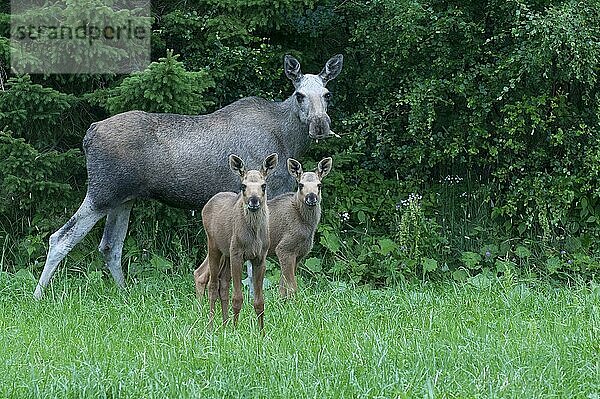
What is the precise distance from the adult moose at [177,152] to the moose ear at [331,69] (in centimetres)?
19

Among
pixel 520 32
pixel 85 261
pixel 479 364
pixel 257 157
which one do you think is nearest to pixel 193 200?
pixel 257 157

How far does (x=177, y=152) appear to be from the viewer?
10.2 m

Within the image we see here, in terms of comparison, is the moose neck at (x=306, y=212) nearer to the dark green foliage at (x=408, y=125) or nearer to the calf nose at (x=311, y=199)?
the calf nose at (x=311, y=199)

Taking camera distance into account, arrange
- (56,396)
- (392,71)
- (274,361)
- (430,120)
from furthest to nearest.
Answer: (392,71) → (430,120) → (274,361) → (56,396)

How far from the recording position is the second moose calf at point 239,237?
25.8 ft

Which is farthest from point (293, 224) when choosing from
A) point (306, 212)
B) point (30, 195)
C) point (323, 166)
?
point (30, 195)

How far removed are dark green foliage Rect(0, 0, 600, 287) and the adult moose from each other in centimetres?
54

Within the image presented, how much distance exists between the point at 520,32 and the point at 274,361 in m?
5.50

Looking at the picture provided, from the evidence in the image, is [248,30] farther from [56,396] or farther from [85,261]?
[56,396]

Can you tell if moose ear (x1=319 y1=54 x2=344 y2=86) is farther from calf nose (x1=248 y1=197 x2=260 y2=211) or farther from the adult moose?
calf nose (x1=248 y1=197 x2=260 y2=211)

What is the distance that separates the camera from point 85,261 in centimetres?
1140

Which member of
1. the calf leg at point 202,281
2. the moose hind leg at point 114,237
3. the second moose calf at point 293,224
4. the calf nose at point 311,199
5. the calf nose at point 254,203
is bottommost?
the moose hind leg at point 114,237

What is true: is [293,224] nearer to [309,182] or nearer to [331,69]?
[309,182]

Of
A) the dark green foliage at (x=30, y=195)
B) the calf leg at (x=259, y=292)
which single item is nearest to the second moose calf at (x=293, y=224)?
the calf leg at (x=259, y=292)
